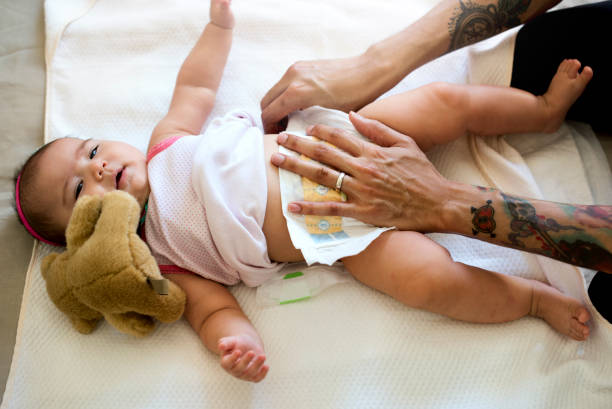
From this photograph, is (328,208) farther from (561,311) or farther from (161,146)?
(561,311)

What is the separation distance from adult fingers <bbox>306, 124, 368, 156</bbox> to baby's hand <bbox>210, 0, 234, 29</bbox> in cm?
44

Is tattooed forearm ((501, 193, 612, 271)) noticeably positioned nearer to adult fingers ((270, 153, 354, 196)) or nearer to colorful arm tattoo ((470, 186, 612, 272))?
Result: colorful arm tattoo ((470, 186, 612, 272))

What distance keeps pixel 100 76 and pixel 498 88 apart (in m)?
1.10

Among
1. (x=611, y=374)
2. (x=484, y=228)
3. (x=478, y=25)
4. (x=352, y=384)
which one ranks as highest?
(x=478, y=25)

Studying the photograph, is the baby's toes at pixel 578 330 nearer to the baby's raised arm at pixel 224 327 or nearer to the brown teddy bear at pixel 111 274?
the baby's raised arm at pixel 224 327

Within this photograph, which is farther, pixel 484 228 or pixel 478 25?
pixel 478 25

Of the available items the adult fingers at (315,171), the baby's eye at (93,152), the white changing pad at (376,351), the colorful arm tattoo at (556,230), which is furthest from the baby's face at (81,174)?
the colorful arm tattoo at (556,230)

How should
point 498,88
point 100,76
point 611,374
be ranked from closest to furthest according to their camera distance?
point 611,374 → point 498,88 → point 100,76

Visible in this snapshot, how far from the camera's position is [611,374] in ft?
3.15

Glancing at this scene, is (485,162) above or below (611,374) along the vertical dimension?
above

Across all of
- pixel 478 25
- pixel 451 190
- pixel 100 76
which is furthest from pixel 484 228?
pixel 100 76

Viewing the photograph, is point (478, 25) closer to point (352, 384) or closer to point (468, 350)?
point (468, 350)

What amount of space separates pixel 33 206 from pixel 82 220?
0.17 metres

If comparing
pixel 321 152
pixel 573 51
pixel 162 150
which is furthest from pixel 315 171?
pixel 573 51
